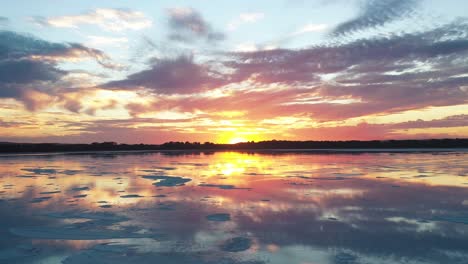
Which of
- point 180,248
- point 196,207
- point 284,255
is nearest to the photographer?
point 284,255

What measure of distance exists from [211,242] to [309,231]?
5.32 feet

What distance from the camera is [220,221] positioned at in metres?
6.46

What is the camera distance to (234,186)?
10.9 m

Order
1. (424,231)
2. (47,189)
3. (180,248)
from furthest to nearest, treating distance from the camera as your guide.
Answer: (47,189) → (424,231) → (180,248)

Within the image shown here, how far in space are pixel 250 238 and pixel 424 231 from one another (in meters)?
2.81

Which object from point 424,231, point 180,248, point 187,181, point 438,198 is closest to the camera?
point 180,248

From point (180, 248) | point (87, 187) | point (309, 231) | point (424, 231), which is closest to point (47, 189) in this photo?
point (87, 187)

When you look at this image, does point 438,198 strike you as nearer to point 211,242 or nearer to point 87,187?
point 211,242

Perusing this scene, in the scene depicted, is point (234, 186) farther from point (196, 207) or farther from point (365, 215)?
point (365, 215)

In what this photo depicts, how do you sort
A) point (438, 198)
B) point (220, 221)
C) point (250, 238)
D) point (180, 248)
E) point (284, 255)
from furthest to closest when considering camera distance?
point (438, 198) → point (220, 221) → point (250, 238) → point (180, 248) → point (284, 255)

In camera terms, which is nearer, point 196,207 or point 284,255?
point 284,255

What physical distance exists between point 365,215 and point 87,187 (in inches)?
312

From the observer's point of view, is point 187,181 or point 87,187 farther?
point 187,181

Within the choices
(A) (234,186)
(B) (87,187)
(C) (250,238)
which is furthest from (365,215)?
(B) (87,187)
